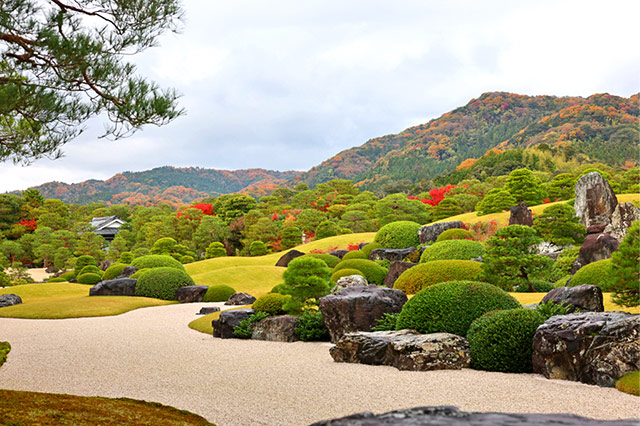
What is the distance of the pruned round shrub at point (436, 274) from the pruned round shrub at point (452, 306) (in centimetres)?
479

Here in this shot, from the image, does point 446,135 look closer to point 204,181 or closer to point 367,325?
point 204,181

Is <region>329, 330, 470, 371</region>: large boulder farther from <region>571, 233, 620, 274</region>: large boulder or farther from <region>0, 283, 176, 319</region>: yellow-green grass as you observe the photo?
<region>571, 233, 620, 274</region>: large boulder

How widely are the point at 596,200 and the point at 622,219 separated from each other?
2.39m

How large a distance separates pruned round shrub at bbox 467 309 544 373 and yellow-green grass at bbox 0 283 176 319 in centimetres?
1058

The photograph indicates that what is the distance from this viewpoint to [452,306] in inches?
260

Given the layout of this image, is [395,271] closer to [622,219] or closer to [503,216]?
[622,219]

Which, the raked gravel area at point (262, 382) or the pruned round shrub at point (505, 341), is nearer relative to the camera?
the raked gravel area at point (262, 382)

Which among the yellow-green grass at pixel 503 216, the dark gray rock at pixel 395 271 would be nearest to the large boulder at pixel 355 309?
the dark gray rock at pixel 395 271

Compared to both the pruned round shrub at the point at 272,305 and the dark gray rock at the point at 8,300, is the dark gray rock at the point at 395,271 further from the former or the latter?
the dark gray rock at the point at 8,300

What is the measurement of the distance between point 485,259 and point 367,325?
493 cm

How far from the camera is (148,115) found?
547 cm

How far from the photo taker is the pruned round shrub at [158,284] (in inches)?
653

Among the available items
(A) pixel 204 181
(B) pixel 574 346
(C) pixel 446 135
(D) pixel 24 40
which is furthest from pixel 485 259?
(A) pixel 204 181

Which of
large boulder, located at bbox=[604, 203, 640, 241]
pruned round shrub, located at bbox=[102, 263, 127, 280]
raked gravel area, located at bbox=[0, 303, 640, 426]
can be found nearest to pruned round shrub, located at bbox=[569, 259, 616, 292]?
raked gravel area, located at bbox=[0, 303, 640, 426]
